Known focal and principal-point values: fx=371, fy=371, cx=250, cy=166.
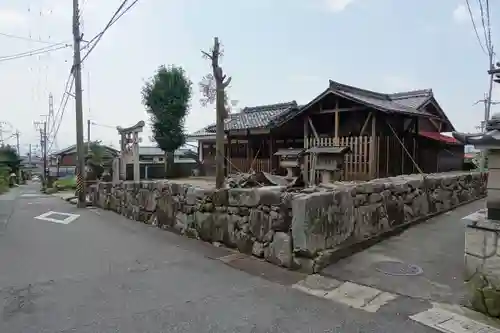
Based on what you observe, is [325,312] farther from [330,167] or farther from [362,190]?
[330,167]

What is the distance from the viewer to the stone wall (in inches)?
205

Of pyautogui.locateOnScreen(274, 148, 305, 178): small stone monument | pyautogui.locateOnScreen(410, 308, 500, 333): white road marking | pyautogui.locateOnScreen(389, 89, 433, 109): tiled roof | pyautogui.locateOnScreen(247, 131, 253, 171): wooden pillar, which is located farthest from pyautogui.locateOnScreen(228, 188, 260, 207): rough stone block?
pyautogui.locateOnScreen(389, 89, 433, 109): tiled roof

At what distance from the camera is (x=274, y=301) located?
4160 millimetres

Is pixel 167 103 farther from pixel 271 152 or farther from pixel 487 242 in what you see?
pixel 487 242

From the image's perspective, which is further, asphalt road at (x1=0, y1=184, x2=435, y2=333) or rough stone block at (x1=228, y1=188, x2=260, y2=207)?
rough stone block at (x1=228, y1=188, x2=260, y2=207)

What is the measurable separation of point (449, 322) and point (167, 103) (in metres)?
22.6

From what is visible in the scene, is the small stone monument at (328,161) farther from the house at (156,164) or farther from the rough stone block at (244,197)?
the house at (156,164)

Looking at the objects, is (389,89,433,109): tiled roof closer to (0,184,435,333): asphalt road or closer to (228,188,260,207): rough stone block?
(228,188,260,207): rough stone block

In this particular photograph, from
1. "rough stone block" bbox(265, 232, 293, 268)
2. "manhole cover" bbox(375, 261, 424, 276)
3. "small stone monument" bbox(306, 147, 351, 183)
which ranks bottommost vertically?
"manhole cover" bbox(375, 261, 424, 276)

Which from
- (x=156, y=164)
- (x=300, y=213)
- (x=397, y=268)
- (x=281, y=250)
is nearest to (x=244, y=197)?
(x=281, y=250)

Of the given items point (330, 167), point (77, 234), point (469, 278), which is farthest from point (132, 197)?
point (469, 278)

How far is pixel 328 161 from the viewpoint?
33.3 feet

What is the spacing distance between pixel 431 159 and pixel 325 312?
40.2 feet

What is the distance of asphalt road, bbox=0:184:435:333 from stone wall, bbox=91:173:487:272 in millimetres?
363
